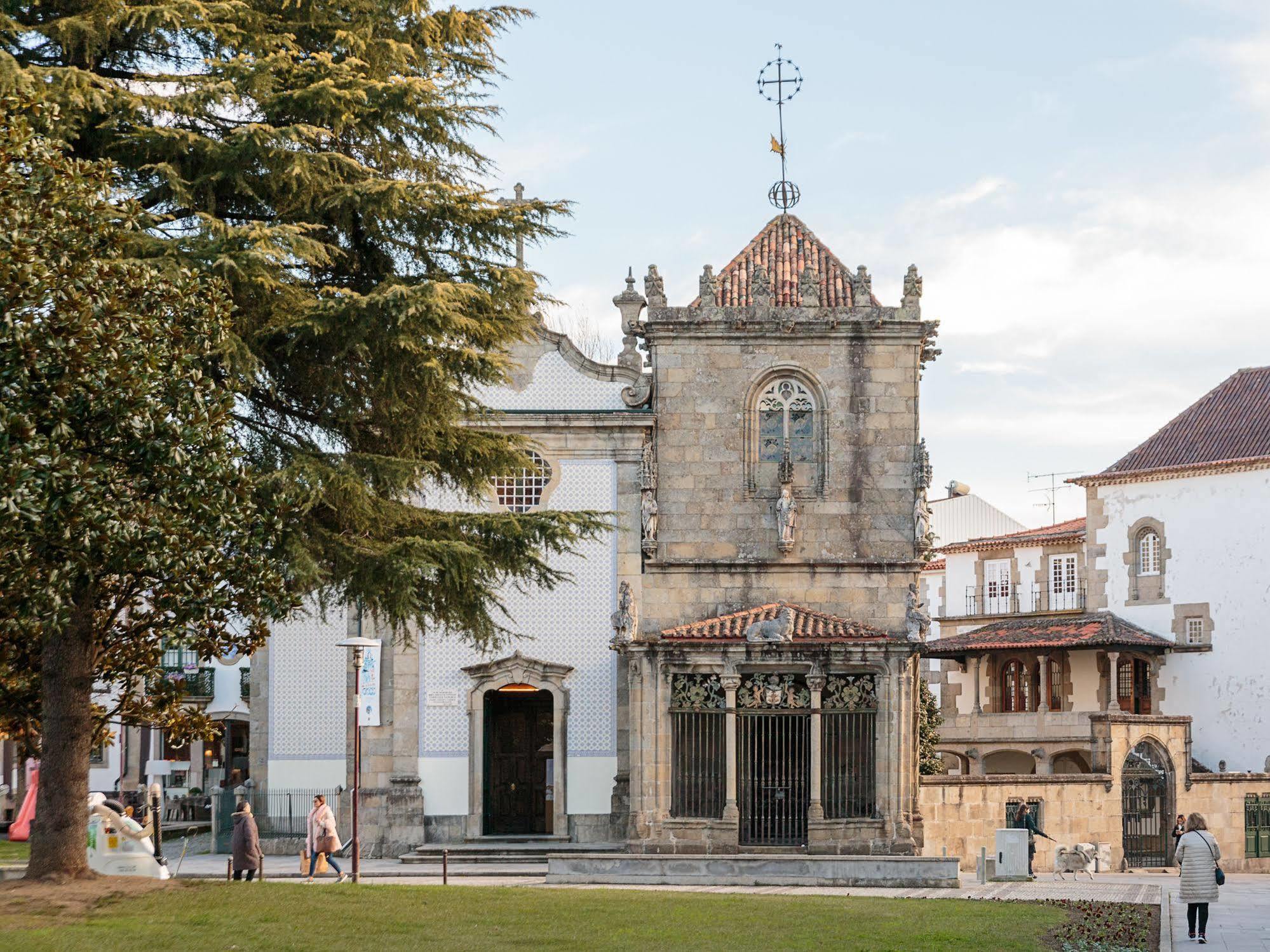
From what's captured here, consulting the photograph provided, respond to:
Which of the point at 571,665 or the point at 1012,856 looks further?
the point at 571,665

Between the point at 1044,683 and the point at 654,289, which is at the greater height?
the point at 654,289

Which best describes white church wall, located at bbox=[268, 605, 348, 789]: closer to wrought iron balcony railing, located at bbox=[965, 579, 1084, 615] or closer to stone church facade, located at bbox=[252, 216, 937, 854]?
stone church facade, located at bbox=[252, 216, 937, 854]

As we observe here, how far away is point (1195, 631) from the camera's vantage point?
5431cm

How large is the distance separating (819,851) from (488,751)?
21.0 ft

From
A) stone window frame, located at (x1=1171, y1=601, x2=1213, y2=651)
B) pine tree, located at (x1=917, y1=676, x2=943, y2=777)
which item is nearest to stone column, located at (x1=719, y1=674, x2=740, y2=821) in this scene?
pine tree, located at (x1=917, y1=676, x2=943, y2=777)

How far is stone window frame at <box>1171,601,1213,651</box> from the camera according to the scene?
177 feet

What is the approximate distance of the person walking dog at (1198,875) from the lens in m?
18.5

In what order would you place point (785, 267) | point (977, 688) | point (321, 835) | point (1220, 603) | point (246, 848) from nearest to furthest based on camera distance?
point (246, 848) < point (321, 835) < point (785, 267) < point (1220, 603) < point (977, 688)

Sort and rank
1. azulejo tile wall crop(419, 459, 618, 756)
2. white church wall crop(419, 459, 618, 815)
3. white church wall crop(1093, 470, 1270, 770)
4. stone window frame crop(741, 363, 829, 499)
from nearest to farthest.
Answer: white church wall crop(419, 459, 618, 815)
azulejo tile wall crop(419, 459, 618, 756)
stone window frame crop(741, 363, 829, 499)
white church wall crop(1093, 470, 1270, 770)

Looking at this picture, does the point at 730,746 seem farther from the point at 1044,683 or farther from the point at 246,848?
the point at 1044,683

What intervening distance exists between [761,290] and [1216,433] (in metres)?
29.1

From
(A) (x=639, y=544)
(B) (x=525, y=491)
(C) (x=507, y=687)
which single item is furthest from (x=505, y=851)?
(B) (x=525, y=491)

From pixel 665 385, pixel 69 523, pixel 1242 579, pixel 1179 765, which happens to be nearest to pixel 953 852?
pixel 1179 765

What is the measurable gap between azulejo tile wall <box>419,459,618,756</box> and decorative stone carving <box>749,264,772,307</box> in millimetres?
3949
